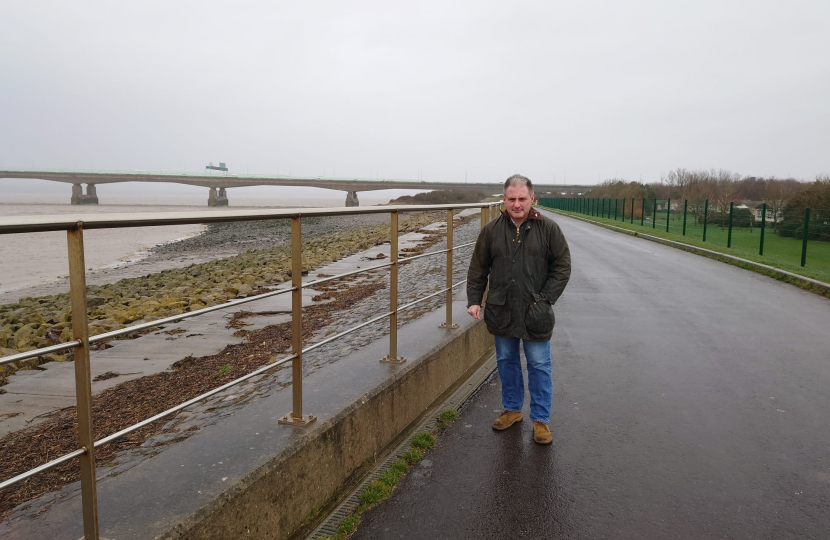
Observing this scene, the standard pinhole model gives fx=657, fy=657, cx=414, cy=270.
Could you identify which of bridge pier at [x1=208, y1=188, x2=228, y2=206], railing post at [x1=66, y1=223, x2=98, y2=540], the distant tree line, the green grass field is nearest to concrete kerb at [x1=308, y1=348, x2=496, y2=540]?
railing post at [x1=66, y1=223, x2=98, y2=540]

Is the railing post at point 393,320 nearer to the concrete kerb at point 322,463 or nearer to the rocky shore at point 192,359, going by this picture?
the concrete kerb at point 322,463

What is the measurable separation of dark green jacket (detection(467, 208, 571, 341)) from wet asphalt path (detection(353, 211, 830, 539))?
804 millimetres

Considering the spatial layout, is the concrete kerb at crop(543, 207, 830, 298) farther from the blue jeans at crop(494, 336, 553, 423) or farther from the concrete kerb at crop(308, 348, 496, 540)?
the blue jeans at crop(494, 336, 553, 423)

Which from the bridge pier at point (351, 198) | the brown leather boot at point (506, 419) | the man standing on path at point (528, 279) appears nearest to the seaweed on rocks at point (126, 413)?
the brown leather boot at point (506, 419)

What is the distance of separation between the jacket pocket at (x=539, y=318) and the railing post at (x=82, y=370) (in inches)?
113

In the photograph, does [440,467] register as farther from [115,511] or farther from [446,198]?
[446,198]

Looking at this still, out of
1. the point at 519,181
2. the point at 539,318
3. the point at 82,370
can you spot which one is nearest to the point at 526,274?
the point at 539,318

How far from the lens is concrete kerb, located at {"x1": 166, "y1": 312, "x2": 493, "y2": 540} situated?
275 cm

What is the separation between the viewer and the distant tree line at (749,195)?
828 inches

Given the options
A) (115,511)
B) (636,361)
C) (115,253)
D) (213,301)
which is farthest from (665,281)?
(115,253)

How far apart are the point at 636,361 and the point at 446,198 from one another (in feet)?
338

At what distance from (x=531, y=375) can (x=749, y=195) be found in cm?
4806

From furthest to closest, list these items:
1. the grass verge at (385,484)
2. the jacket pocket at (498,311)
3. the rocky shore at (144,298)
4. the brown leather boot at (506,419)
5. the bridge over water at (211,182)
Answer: the bridge over water at (211,182), the rocky shore at (144,298), the brown leather boot at (506,419), the jacket pocket at (498,311), the grass verge at (385,484)

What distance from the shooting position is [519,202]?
4320 mm
